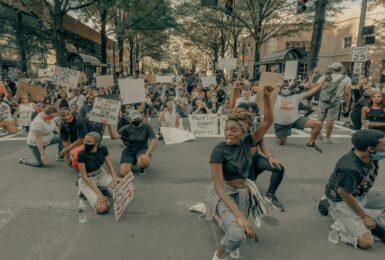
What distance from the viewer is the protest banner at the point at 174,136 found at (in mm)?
8648

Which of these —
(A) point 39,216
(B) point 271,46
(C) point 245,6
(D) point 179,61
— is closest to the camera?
(A) point 39,216

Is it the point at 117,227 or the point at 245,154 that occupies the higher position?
the point at 245,154

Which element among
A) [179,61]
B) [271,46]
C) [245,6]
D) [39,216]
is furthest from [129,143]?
A: [179,61]

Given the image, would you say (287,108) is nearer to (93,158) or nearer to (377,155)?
(377,155)

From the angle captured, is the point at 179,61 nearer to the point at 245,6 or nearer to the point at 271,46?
the point at 271,46

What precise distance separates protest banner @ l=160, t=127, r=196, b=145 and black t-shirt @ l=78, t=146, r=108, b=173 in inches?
151

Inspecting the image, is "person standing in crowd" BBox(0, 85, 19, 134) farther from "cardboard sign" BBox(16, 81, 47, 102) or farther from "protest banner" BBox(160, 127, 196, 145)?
"protest banner" BBox(160, 127, 196, 145)

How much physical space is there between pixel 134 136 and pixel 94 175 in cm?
145

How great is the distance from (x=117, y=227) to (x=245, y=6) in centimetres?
2273

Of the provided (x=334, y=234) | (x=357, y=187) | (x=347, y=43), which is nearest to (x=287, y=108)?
(x=357, y=187)

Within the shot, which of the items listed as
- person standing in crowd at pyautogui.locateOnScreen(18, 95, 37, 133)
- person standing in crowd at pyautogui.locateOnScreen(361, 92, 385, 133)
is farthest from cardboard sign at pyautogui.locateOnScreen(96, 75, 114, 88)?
person standing in crowd at pyautogui.locateOnScreen(361, 92, 385, 133)

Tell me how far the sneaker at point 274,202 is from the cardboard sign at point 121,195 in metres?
2.03

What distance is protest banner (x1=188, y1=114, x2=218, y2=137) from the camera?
9164 millimetres

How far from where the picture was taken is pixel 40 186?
5367 millimetres
